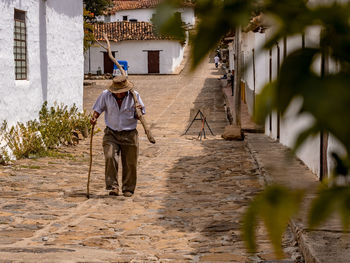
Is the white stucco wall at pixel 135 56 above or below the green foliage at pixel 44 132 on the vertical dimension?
above

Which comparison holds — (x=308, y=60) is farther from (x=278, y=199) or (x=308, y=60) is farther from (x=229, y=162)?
(x=229, y=162)

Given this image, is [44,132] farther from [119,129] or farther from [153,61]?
[153,61]

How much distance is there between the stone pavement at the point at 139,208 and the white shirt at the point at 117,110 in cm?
95

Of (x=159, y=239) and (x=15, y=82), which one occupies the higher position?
(x=15, y=82)

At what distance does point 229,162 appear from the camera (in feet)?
35.8

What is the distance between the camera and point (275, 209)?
0.57 meters

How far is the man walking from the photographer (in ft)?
25.5

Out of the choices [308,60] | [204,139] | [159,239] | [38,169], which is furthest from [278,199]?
[204,139]

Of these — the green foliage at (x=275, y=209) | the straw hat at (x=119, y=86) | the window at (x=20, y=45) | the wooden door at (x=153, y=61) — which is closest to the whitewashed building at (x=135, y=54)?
the wooden door at (x=153, y=61)

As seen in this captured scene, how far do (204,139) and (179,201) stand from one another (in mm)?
7681

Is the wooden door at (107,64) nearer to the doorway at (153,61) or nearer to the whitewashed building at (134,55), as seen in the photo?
the whitewashed building at (134,55)

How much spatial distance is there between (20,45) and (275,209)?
36.3ft

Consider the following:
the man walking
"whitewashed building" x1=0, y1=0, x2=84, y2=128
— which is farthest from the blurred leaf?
"whitewashed building" x1=0, y1=0, x2=84, y2=128

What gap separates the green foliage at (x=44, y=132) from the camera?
10.4 meters
